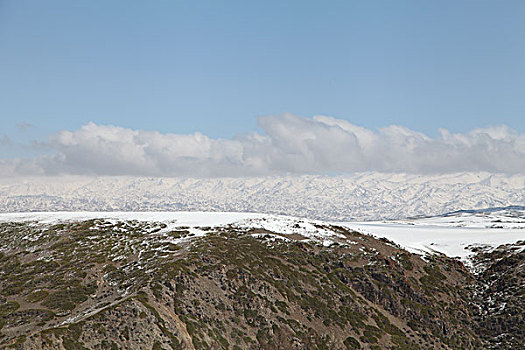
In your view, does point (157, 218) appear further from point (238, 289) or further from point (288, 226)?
point (238, 289)

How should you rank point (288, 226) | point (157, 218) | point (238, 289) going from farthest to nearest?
point (157, 218)
point (288, 226)
point (238, 289)

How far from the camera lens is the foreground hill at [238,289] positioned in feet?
204

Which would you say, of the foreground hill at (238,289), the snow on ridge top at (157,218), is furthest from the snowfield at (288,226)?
the foreground hill at (238,289)

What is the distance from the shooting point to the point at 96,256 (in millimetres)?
86875

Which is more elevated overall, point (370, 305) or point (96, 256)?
point (96, 256)

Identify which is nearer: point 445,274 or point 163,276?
point 163,276

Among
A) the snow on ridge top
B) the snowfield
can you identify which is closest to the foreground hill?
the snowfield

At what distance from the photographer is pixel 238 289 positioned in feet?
253

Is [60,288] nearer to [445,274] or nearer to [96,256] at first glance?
[96,256]

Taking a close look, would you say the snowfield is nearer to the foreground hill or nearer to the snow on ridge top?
the snow on ridge top

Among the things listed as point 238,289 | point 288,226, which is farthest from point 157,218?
point 238,289

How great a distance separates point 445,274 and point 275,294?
42.8 m

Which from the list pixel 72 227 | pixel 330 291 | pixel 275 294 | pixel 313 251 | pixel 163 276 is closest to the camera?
pixel 163 276

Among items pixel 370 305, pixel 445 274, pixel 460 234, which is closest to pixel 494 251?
pixel 445 274
